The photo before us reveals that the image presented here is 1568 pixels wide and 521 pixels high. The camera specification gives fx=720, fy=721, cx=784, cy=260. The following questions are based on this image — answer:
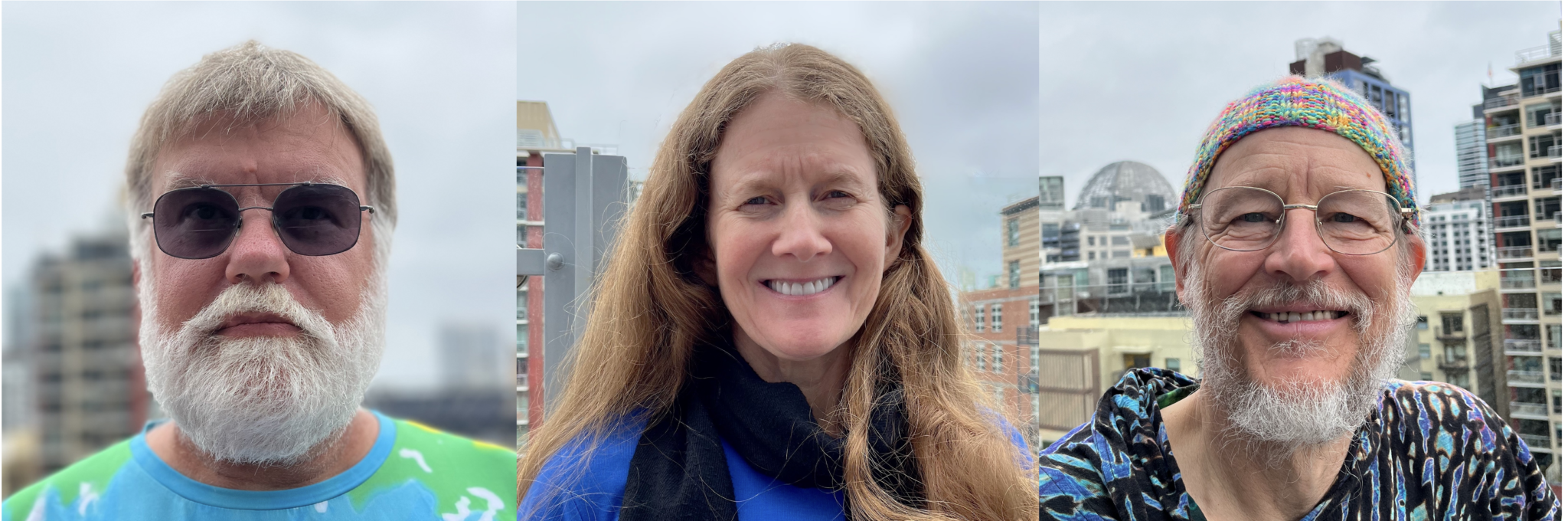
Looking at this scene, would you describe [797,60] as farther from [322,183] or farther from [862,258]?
[322,183]

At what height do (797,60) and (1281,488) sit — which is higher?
(797,60)

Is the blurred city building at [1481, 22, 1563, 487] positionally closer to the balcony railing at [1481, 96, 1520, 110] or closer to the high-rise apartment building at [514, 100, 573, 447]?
the balcony railing at [1481, 96, 1520, 110]

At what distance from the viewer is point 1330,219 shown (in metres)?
1.54

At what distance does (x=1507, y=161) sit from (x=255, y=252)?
123 inches

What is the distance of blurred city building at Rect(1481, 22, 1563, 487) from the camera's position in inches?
82.1

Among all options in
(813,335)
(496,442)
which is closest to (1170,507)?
(813,335)

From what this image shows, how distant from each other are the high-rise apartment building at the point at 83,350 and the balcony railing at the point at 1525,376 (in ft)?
10.9

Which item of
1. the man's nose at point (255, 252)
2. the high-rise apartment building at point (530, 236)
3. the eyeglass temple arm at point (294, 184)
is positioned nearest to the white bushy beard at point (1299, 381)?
the high-rise apartment building at point (530, 236)

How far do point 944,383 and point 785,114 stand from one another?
0.58 m

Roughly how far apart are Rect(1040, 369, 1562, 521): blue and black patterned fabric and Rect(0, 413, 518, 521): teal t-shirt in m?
1.25

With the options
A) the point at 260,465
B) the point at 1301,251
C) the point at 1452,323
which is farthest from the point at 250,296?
the point at 1452,323

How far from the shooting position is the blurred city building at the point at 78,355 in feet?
4.10

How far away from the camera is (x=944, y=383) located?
132 cm

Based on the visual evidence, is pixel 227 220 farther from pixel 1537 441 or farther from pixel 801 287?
pixel 1537 441
